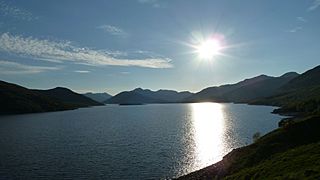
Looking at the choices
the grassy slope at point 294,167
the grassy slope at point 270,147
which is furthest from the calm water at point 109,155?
the grassy slope at point 294,167

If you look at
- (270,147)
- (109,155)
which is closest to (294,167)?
(270,147)

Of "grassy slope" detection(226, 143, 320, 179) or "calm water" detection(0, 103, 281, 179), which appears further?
"calm water" detection(0, 103, 281, 179)

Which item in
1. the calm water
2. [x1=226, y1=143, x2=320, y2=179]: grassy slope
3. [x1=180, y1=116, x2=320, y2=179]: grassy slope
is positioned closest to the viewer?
[x1=226, y1=143, x2=320, y2=179]: grassy slope

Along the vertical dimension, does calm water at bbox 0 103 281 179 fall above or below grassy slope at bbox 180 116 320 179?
below

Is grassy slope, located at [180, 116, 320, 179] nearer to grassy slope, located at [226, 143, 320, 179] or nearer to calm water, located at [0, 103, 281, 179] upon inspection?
grassy slope, located at [226, 143, 320, 179]

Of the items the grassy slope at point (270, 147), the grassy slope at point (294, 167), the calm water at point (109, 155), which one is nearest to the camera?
the grassy slope at point (294, 167)

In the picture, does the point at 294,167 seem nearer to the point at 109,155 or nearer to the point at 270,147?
the point at 270,147

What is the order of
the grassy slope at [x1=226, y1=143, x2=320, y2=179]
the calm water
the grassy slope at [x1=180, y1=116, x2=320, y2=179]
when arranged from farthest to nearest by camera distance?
the calm water, the grassy slope at [x1=180, y1=116, x2=320, y2=179], the grassy slope at [x1=226, y1=143, x2=320, y2=179]

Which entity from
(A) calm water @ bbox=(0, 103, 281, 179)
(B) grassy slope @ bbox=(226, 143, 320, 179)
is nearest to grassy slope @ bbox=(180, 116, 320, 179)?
(B) grassy slope @ bbox=(226, 143, 320, 179)

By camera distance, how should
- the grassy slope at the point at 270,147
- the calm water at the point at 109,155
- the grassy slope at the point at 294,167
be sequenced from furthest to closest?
the calm water at the point at 109,155, the grassy slope at the point at 270,147, the grassy slope at the point at 294,167

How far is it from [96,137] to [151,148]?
4360 centimetres

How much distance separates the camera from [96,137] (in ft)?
505

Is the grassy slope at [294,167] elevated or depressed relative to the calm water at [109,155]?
elevated

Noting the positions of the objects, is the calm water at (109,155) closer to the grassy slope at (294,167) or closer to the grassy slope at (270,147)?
the grassy slope at (270,147)
